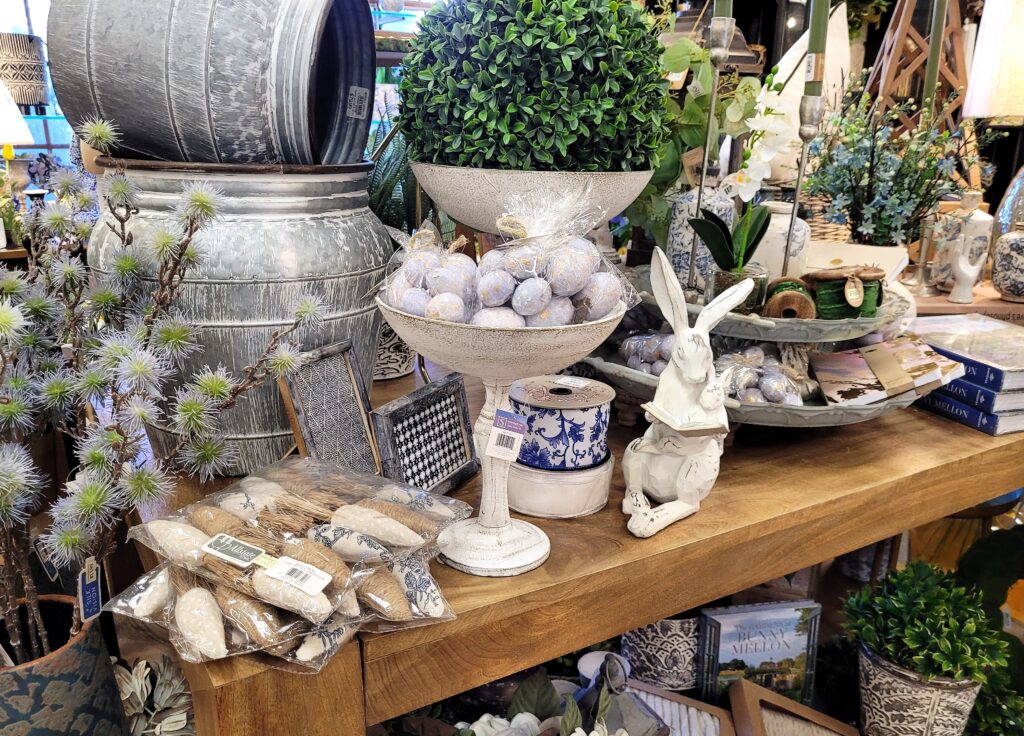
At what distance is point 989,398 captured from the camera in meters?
1.16

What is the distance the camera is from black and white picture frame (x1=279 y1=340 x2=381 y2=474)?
87 centimetres

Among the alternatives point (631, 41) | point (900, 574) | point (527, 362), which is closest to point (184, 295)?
point (527, 362)

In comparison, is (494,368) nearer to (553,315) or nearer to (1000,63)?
(553,315)

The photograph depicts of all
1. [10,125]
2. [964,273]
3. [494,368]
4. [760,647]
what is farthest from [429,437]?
[10,125]

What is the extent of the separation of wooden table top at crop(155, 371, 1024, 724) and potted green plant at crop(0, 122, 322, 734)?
12 centimetres

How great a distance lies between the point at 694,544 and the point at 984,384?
0.64 m

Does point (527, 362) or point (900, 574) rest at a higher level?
point (527, 362)

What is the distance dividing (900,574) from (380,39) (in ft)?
4.16

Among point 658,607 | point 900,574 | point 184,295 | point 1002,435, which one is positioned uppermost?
point 184,295

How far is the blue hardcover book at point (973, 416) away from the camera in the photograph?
3.84 ft

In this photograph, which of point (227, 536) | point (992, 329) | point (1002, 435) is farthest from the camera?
point (992, 329)

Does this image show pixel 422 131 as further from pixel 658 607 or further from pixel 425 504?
pixel 658 607

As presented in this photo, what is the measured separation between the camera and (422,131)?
3.23ft

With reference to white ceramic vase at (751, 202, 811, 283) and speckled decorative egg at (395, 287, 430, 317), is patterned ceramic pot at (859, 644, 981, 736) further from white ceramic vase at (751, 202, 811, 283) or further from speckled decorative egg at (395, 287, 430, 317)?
speckled decorative egg at (395, 287, 430, 317)
